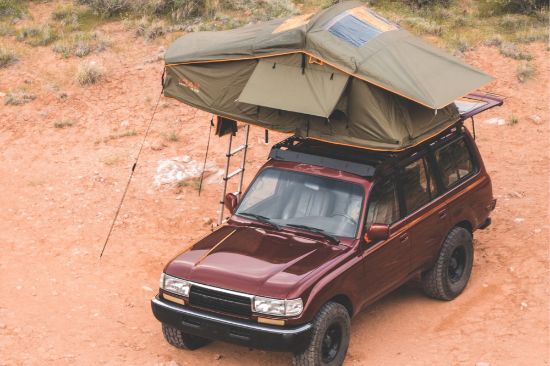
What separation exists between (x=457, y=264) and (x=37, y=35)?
37.2 feet

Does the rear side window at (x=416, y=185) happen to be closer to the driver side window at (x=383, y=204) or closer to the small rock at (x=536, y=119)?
the driver side window at (x=383, y=204)

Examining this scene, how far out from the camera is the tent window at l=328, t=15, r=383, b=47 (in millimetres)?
8836

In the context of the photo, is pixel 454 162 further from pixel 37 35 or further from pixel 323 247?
pixel 37 35

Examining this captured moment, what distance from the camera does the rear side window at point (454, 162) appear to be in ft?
29.9

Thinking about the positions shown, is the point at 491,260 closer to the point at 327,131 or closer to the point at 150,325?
the point at 327,131

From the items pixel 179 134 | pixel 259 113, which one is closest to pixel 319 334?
pixel 259 113

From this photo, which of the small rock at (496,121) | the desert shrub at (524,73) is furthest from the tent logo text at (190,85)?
the desert shrub at (524,73)

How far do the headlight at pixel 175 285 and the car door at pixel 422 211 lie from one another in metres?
2.41

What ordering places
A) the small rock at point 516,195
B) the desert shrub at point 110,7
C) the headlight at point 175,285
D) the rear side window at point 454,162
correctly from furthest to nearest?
the desert shrub at point 110,7, the small rock at point 516,195, the rear side window at point 454,162, the headlight at point 175,285

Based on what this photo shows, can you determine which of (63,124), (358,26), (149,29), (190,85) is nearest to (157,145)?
(63,124)

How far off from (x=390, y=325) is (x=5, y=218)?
5586 mm

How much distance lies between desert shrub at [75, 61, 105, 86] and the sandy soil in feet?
0.62

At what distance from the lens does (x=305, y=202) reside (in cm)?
820

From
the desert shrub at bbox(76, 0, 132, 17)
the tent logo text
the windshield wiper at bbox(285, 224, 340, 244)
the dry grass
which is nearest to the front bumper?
the windshield wiper at bbox(285, 224, 340, 244)
